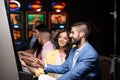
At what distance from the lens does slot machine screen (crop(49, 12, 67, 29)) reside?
8.15 ft

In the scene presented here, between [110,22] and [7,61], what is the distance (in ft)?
6.65

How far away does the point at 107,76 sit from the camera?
2.74 meters

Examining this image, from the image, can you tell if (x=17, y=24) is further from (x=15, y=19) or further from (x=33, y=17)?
(x=33, y=17)

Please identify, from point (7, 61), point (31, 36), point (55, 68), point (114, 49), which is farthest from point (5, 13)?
point (114, 49)

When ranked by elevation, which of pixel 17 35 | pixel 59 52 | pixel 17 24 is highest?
pixel 17 24

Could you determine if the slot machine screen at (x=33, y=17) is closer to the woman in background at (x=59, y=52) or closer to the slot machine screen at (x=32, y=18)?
the slot machine screen at (x=32, y=18)

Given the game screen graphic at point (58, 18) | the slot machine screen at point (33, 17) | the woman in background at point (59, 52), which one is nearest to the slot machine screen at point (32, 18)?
the slot machine screen at point (33, 17)

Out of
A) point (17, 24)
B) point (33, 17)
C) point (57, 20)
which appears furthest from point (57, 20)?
point (17, 24)

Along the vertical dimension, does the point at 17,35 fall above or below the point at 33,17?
below

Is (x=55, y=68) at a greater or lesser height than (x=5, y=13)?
lesser

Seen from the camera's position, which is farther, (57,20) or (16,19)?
(57,20)

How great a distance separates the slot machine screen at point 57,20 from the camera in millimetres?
2483

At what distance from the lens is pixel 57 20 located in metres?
Result: 2.49

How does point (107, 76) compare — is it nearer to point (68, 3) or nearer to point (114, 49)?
point (114, 49)
